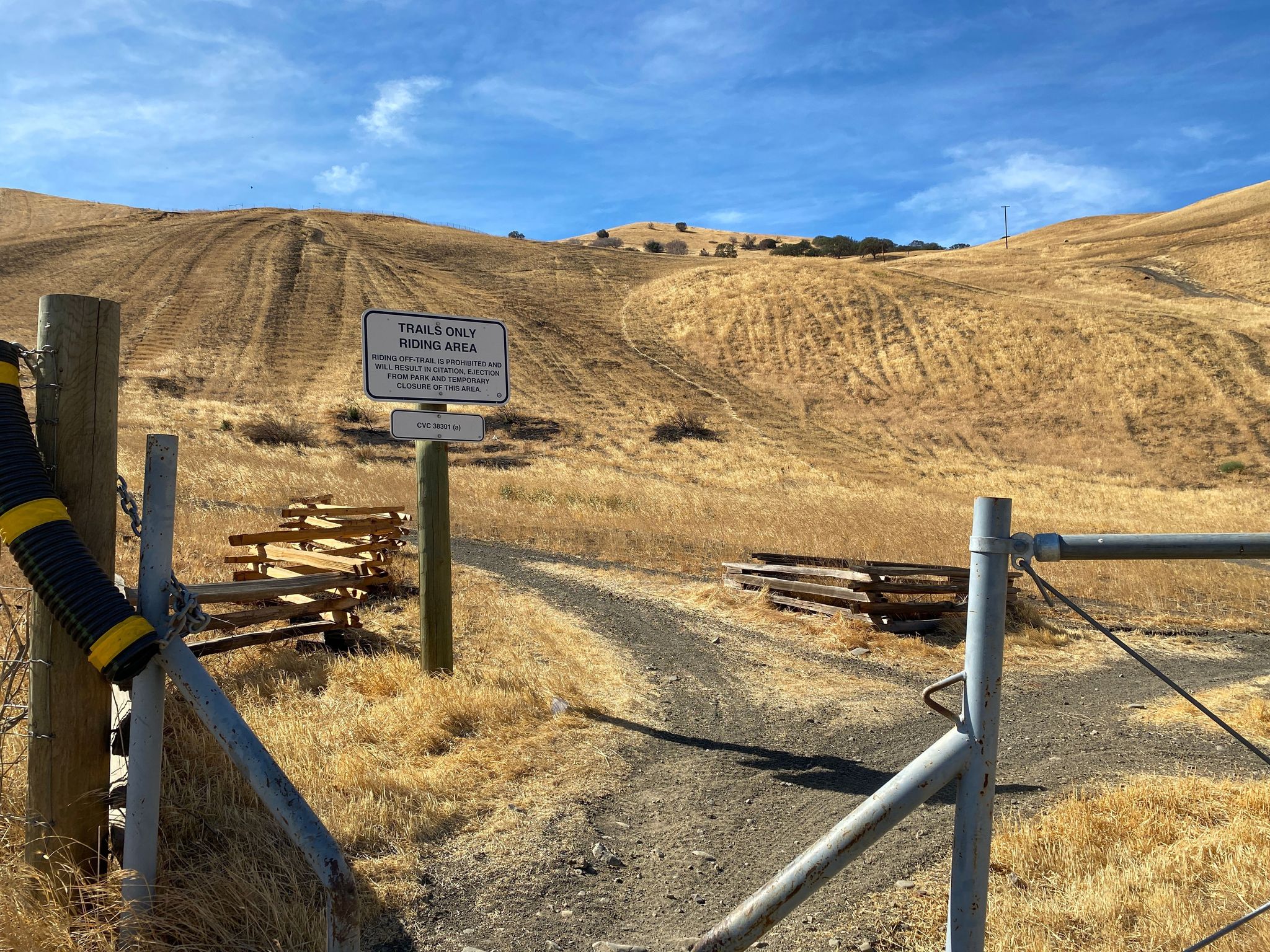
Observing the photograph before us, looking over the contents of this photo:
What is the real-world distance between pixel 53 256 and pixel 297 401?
113 feet

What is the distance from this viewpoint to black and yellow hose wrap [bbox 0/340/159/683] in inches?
107

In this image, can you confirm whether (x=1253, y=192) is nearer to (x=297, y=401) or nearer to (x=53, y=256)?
(x=297, y=401)

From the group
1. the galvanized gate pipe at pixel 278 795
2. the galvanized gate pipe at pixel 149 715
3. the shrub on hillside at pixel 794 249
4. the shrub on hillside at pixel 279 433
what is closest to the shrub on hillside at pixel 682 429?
the shrub on hillside at pixel 279 433

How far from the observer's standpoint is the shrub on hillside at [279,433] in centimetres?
2964

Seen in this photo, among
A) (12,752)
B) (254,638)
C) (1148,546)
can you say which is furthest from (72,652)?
(254,638)

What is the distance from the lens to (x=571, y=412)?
38500 mm

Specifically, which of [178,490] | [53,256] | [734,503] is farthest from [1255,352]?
[53,256]

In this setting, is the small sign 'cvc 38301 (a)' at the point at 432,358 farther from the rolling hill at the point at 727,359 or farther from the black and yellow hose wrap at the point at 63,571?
the rolling hill at the point at 727,359

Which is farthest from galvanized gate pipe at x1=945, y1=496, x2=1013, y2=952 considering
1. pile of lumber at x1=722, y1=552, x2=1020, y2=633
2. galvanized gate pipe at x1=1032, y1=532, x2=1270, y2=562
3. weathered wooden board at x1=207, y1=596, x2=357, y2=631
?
pile of lumber at x1=722, y1=552, x2=1020, y2=633

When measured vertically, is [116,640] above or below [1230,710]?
above

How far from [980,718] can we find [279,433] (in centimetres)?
3122

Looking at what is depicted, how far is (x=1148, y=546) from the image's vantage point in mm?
2289

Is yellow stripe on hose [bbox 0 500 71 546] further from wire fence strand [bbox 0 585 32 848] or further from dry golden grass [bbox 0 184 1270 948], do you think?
dry golden grass [bbox 0 184 1270 948]

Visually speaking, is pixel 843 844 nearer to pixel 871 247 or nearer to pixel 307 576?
pixel 307 576
